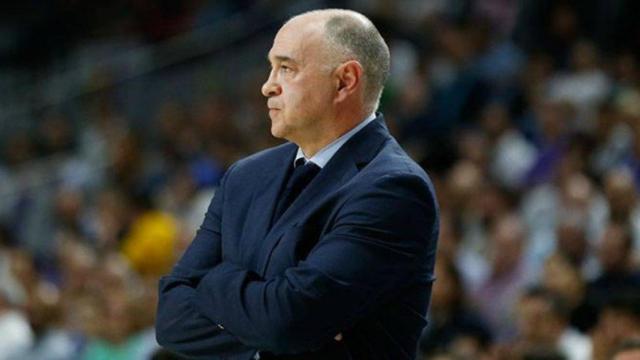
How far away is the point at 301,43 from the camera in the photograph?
10.1 feet

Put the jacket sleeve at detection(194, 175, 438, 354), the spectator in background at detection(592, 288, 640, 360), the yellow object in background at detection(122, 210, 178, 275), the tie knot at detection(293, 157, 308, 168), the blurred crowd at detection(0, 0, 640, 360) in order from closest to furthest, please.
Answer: the jacket sleeve at detection(194, 175, 438, 354) → the tie knot at detection(293, 157, 308, 168) → the spectator in background at detection(592, 288, 640, 360) → the blurred crowd at detection(0, 0, 640, 360) → the yellow object in background at detection(122, 210, 178, 275)

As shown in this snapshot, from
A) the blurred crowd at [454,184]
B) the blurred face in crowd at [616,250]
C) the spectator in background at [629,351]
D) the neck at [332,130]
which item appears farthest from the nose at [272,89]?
the blurred face in crowd at [616,250]

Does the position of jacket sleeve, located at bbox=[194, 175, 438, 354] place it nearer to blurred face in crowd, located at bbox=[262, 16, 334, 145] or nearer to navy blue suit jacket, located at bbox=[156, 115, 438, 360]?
navy blue suit jacket, located at bbox=[156, 115, 438, 360]

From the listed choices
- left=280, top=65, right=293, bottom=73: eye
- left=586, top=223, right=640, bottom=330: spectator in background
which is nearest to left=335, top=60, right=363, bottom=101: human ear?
left=280, top=65, right=293, bottom=73: eye

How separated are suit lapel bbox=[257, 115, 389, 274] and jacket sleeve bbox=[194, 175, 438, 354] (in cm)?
8

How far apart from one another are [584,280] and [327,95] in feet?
14.0

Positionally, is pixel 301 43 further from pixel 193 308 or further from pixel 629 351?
pixel 629 351

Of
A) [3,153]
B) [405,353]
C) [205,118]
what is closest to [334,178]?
[405,353]

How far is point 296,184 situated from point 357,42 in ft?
1.12

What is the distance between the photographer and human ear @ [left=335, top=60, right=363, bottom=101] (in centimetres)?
305

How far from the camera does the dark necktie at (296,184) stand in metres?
3.14

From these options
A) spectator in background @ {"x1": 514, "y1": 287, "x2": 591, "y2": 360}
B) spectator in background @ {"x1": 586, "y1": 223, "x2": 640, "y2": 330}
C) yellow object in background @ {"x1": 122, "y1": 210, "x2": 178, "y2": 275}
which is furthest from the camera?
yellow object in background @ {"x1": 122, "y1": 210, "x2": 178, "y2": 275}

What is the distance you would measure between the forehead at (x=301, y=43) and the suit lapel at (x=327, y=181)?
22cm

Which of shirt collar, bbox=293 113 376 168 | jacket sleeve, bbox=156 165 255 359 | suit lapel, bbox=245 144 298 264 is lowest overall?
jacket sleeve, bbox=156 165 255 359
